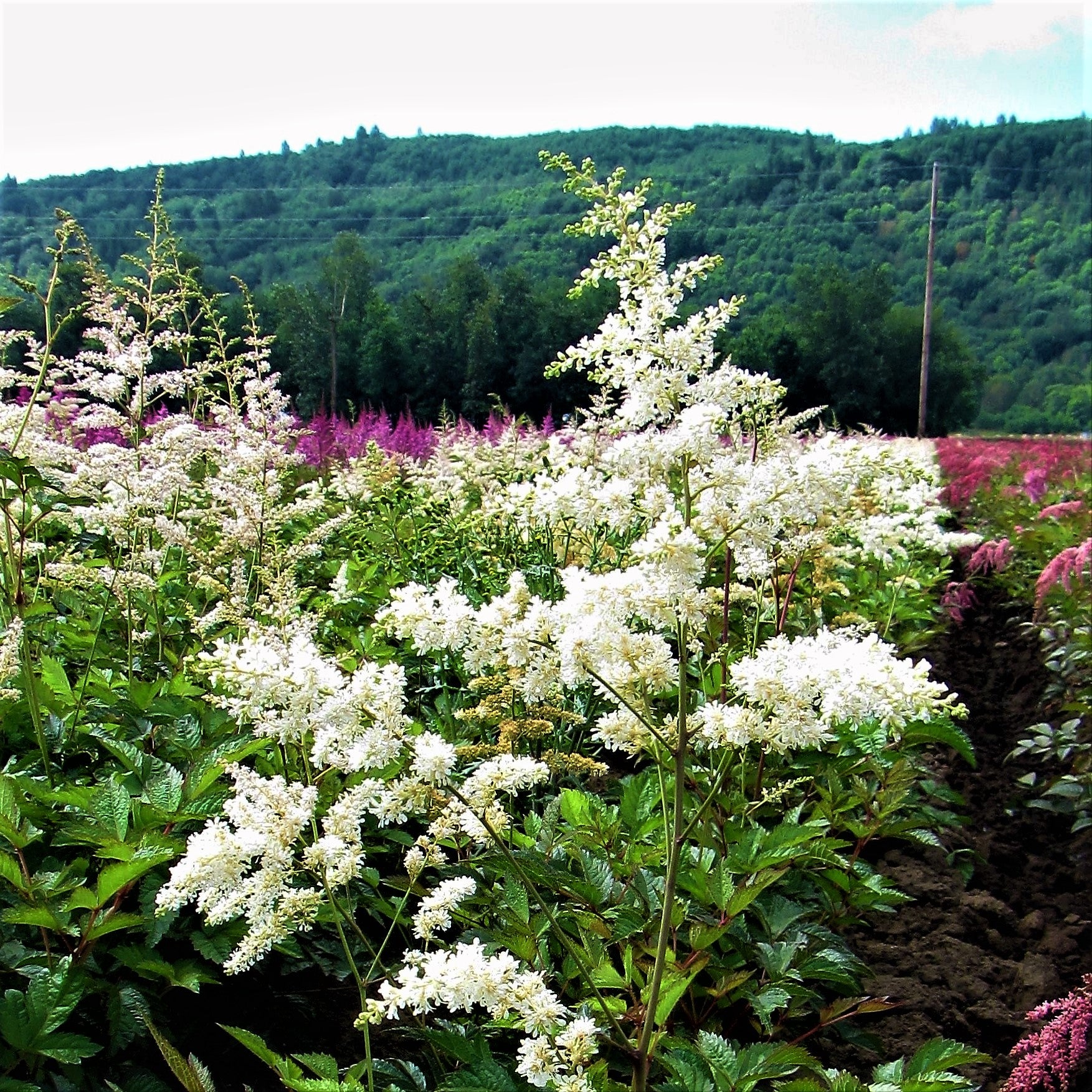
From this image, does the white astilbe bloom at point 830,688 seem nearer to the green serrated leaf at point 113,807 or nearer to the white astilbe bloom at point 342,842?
the white astilbe bloom at point 342,842

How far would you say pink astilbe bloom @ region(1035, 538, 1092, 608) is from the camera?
3.99 meters

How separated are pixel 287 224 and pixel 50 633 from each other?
39.7 meters

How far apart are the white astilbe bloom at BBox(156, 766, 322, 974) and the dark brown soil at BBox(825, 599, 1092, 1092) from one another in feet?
4.86

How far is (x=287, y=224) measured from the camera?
39594 millimetres

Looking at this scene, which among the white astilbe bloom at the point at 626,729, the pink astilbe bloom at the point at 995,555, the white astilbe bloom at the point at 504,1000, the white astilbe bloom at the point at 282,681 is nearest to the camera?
the white astilbe bloom at the point at 504,1000

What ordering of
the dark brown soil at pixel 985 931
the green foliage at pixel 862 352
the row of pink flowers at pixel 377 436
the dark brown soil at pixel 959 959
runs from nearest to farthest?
the dark brown soil at pixel 959 959, the dark brown soil at pixel 985 931, the row of pink flowers at pixel 377 436, the green foliage at pixel 862 352

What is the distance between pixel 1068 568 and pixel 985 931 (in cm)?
196

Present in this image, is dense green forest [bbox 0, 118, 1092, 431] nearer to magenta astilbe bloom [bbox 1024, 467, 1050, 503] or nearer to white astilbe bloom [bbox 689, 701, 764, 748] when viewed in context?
magenta astilbe bloom [bbox 1024, 467, 1050, 503]

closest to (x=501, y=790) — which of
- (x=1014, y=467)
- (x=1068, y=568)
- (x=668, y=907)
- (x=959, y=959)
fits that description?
(x=668, y=907)

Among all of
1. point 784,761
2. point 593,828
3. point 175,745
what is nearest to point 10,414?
point 175,745

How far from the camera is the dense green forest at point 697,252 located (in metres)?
27.0

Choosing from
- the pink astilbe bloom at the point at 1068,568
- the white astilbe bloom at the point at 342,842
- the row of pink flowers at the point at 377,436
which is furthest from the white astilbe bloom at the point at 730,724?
the row of pink flowers at the point at 377,436

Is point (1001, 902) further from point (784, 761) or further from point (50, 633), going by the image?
point (50, 633)

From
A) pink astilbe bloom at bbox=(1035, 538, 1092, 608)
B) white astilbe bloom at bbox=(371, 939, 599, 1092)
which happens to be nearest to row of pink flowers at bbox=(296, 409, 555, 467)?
pink astilbe bloom at bbox=(1035, 538, 1092, 608)
